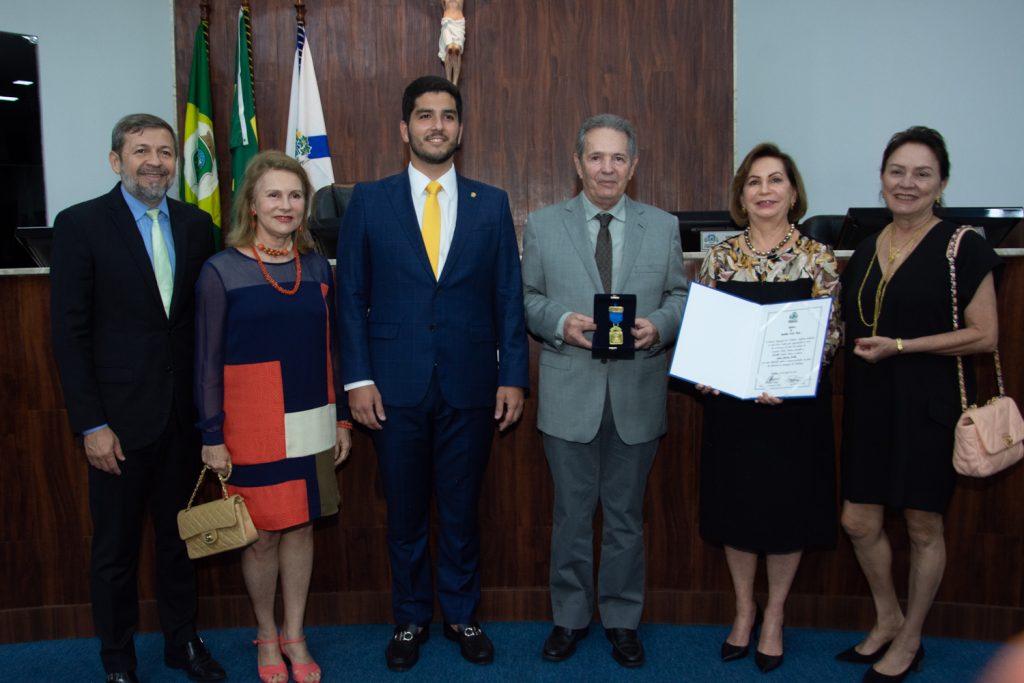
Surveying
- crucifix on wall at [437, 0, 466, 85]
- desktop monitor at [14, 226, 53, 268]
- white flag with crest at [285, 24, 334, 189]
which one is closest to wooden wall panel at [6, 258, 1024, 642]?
desktop monitor at [14, 226, 53, 268]

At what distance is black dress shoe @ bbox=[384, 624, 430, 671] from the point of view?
2389mm

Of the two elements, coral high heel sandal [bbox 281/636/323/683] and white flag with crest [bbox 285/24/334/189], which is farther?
white flag with crest [bbox 285/24/334/189]

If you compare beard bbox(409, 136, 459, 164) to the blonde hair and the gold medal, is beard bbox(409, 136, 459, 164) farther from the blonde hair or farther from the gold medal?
the gold medal

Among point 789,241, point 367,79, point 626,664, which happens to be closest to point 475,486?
point 626,664

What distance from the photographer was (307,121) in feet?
15.0

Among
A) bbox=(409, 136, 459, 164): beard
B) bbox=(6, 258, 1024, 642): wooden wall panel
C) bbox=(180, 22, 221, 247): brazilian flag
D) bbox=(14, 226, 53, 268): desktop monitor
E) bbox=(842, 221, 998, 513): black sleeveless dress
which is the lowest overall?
bbox=(6, 258, 1024, 642): wooden wall panel

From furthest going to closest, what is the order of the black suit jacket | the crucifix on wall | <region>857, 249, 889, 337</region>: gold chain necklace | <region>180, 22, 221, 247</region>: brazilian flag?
the crucifix on wall
<region>180, 22, 221, 247</region>: brazilian flag
<region>857, 249, 889, 337</region>: gold chain necklace
the black suit jacket

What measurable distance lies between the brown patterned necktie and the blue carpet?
49.3 inches

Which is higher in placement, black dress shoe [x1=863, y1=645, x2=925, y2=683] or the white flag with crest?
the white flag with crest

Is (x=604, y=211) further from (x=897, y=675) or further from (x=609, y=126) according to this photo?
(x=897, y=675)

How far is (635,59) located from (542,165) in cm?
89

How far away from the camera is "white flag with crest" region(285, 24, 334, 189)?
456 cm

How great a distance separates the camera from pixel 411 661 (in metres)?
2.40

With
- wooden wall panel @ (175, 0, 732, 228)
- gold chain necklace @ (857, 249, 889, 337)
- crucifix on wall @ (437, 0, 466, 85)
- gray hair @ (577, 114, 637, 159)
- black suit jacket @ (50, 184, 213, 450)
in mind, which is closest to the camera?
black suit jacket @ (50, 184, 213, 450)
